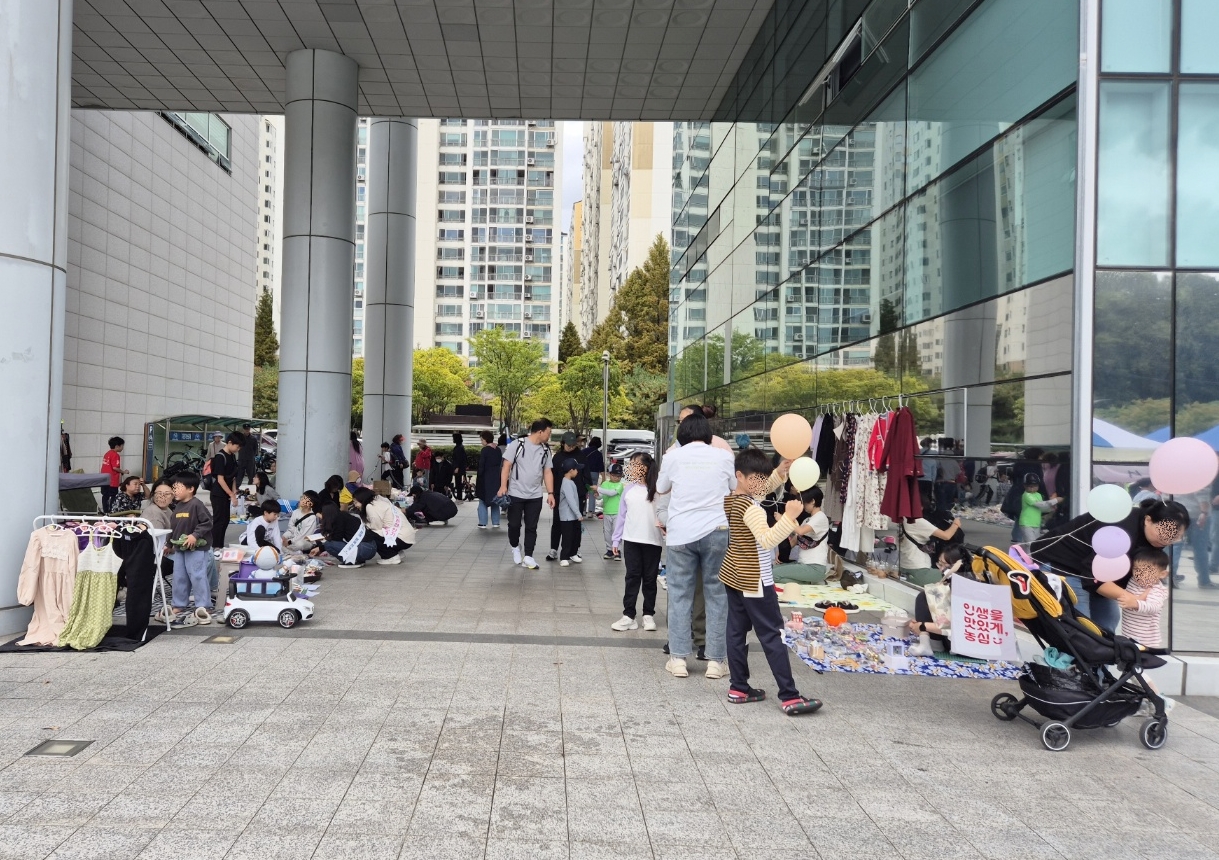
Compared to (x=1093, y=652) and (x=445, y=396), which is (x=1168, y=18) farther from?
(x=445, y=396)

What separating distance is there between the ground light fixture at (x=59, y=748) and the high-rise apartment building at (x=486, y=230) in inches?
3602

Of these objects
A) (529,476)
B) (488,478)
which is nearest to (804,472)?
(529,476)

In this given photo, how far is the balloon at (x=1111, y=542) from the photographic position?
575 centimetres

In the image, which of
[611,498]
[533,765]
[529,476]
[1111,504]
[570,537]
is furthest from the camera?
[570,537]

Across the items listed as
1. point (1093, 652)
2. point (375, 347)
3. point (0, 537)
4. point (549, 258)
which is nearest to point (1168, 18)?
point (1093, 652)

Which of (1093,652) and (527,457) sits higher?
(527,457)

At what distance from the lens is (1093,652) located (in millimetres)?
5457

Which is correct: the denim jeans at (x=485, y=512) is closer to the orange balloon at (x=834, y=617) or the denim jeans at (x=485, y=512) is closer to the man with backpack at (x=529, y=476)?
the man with backpack at (x=529, y=476)

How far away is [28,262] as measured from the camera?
7.63 m

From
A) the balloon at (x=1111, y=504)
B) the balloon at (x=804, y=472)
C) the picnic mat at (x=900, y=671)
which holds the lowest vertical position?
the picnic mat at (x=900, y=671)

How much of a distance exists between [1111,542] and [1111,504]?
0.23 metres

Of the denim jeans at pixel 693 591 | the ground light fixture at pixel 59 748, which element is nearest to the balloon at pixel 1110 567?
the denim jeans at pixel 693 591

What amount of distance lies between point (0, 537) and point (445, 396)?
6244cm

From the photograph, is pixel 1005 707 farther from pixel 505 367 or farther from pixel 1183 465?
pixel 505 367
